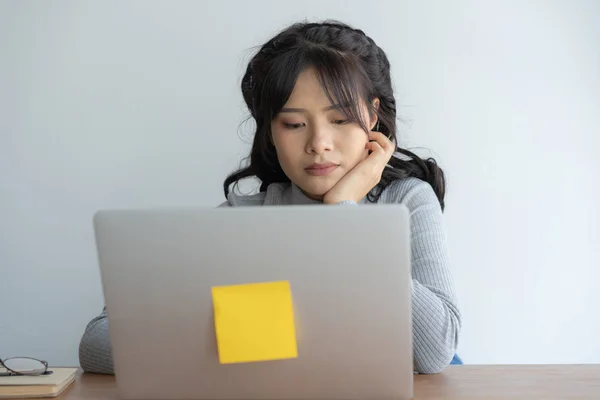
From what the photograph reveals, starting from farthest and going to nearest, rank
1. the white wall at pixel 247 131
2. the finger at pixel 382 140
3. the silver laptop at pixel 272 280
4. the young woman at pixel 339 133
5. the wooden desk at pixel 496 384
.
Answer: the white wall at pixel 247 131, the finger at pixel 382 140, the young woman at pixel 339 133, the wooden desk at pixel 496 384, the silver laptop at pixel 272 280

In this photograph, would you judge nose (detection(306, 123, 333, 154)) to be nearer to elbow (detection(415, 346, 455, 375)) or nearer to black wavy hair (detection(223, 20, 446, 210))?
black wavy hair (detection(223, 20, 446, 210))

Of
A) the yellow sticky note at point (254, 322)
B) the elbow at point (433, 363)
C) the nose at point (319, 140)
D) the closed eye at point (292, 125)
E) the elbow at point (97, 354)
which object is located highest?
the closed eye at point (292, 125)

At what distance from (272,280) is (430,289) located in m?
0.58

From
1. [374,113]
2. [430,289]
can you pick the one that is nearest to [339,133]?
[374,113]

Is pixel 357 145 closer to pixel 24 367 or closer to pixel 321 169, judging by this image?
pixel 321 169

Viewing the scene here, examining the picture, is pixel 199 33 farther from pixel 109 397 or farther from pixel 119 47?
pixel 109 397

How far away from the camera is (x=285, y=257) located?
81cm

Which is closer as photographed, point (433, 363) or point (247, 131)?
point (433, 363)

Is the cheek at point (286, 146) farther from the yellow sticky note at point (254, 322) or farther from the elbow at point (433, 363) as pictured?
→ the yellow sticky note at point (254, 322)

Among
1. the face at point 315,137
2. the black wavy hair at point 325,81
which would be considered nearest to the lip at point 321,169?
the face at point 315,137

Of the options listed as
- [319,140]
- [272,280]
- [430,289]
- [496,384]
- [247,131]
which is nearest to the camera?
[272,280]

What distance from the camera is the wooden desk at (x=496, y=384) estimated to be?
38.5 inches

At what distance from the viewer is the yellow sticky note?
0.82 m

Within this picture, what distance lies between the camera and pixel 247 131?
2088 millimetres
